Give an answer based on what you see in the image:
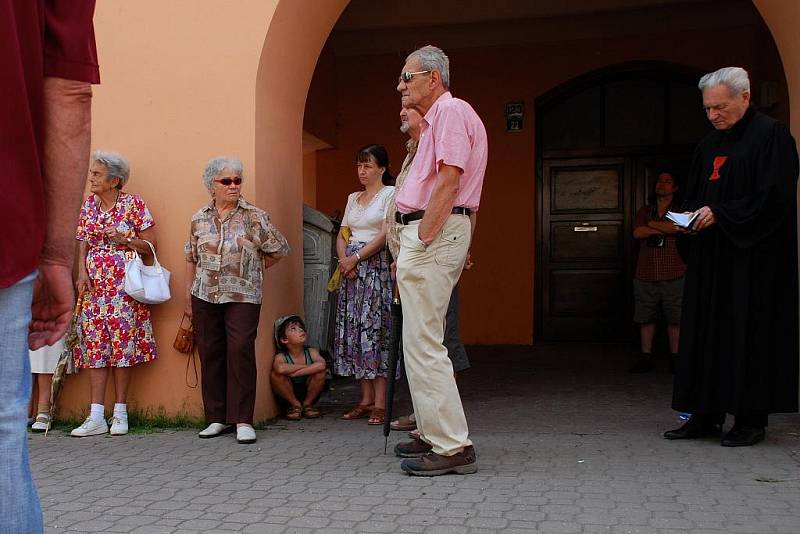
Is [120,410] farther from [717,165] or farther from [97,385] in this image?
[717,165]

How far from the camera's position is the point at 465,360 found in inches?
198

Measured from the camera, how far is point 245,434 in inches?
184

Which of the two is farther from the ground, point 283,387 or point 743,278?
point 743,278

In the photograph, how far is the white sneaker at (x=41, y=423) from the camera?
5.09 metres

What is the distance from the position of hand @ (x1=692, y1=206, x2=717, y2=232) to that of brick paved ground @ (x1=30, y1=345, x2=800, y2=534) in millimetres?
1197

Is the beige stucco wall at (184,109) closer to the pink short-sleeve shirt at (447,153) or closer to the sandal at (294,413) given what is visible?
the sandal at (294,413)

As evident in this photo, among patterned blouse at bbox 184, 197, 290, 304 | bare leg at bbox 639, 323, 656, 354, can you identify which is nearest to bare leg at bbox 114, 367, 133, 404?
patterned blouse at bbox 184, 197, 290, 304

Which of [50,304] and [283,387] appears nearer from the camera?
[50,304]

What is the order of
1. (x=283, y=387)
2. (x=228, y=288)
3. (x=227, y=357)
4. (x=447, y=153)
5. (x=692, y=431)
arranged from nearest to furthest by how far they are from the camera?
(x=447, y=153), (x=692, y=431), (x=228, y=288), (x=227, y=357), (x=283, y=387)

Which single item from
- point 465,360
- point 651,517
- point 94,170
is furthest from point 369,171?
point 651,517

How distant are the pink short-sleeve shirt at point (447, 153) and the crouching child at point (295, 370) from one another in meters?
1.70

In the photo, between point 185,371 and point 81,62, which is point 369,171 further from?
point 81,62

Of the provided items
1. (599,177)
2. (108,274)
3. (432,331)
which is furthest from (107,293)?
(599,177)

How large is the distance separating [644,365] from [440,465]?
3.94m
